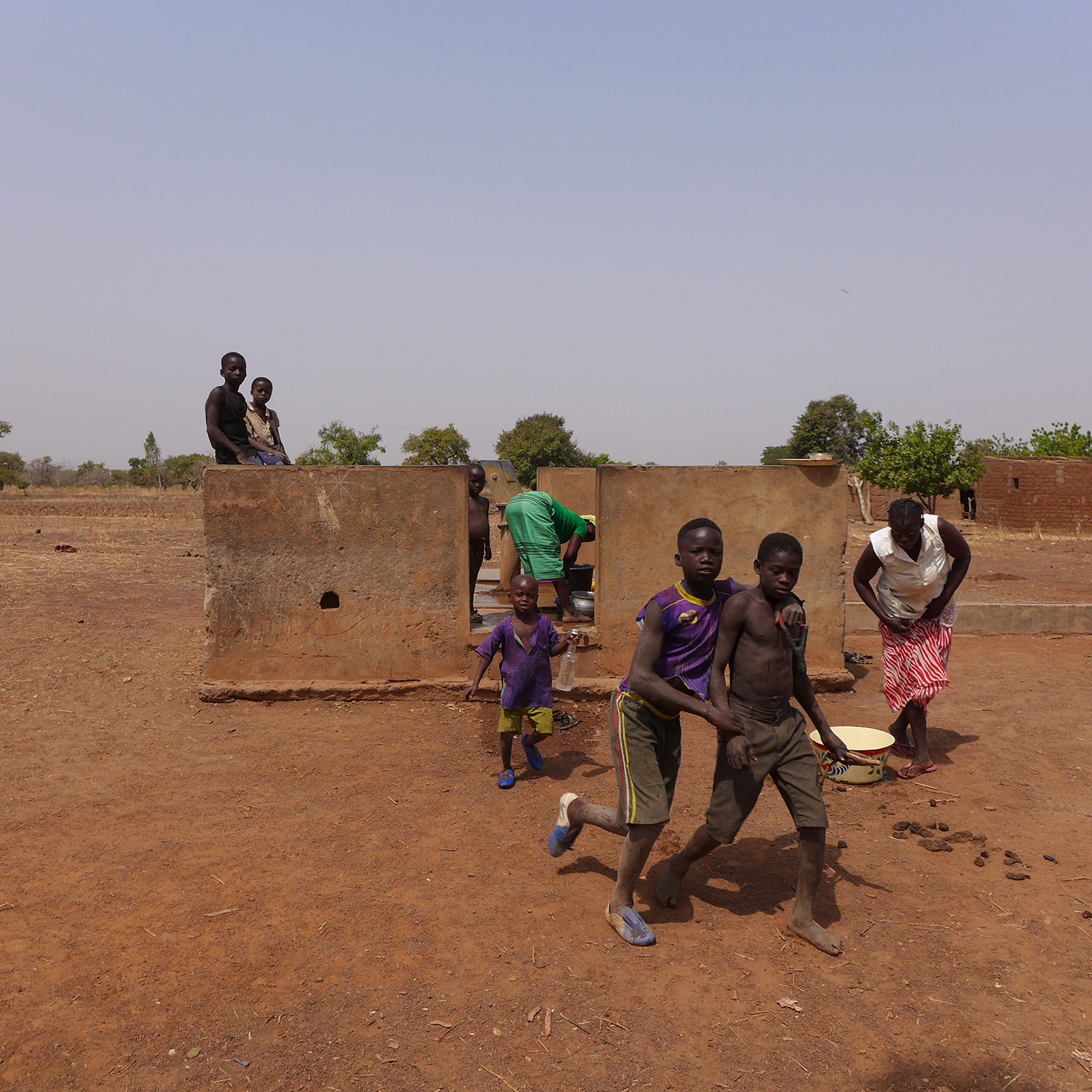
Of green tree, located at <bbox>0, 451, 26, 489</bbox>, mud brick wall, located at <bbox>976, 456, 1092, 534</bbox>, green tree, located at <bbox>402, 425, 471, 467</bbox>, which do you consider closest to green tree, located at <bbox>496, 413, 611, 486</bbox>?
green tree, located at <bbox>402, 425, 471, 467</bbox>

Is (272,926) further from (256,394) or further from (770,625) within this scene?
(256,394)

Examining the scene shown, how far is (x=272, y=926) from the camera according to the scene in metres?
3.30

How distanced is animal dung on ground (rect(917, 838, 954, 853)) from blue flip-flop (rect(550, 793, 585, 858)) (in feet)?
5.47

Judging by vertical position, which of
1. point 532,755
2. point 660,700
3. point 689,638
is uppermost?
point 689,638

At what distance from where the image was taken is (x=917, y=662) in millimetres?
5098

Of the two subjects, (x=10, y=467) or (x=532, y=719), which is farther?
(x=10, y=467)

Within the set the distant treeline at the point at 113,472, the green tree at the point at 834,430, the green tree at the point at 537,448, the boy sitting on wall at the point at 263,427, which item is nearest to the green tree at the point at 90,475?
the distant treeline at the point at 113,472

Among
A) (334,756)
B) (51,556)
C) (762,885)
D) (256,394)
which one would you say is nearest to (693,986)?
(762,885)

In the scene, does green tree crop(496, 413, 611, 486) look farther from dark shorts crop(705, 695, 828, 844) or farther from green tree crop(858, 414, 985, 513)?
dark shorts crop(705, 695, 828, 844)

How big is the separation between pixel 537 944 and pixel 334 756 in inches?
98.6

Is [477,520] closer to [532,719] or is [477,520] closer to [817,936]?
[532,719]

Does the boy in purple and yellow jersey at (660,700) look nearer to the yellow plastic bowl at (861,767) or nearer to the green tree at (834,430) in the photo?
the yellow plastic bowl at (861,767)

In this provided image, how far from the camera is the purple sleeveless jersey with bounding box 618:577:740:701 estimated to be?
322cm

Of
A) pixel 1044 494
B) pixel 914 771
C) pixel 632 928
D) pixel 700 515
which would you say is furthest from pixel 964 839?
pixel 1044 494
